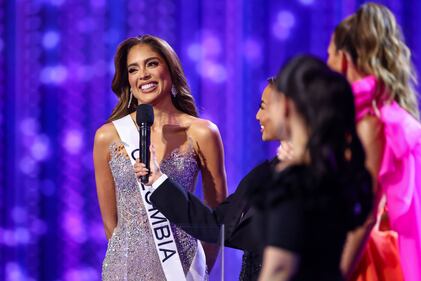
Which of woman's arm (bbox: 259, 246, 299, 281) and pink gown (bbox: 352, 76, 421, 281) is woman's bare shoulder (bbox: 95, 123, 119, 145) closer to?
pink gown (bbox: 352, 76, 421, 281)

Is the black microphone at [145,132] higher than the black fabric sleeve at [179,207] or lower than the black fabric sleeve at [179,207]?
higher

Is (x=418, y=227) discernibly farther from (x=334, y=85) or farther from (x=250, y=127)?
(x=250, y=127)

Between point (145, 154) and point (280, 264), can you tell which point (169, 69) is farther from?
point (280, 264)

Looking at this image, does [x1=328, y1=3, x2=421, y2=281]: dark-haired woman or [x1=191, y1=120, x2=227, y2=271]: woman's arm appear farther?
[x1=191, y1=120, x2=227, y2=271]: woman's arm

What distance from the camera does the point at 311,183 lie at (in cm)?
162

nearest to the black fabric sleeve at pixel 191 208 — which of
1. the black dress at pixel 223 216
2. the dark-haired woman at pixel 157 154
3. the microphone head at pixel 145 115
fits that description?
the black dress at pixel 223 216

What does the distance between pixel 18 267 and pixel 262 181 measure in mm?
3051

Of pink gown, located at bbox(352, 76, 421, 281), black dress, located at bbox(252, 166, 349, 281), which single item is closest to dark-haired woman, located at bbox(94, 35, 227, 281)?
pink gown, located at bbox(352, 76, 421, 281)

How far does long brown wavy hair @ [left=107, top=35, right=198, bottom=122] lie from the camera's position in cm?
303

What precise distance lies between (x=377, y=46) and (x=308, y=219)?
0.62 meters

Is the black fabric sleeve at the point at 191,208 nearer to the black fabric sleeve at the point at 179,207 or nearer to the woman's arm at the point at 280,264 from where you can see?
the black fabric sleeve at the point at 179,207

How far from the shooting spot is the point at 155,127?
3008 millimetres

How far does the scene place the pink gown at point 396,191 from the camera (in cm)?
205

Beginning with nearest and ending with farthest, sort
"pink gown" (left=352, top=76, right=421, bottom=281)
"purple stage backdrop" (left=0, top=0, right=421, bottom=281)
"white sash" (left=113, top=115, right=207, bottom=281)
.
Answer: "pink gown" (left=352, top=76, right=421, bottom=281)
"white sash" (left=113, top=115, right=207, bottom=281)
"purple stage backdrop" (left=0, top=0, right=421, bottom=281)
